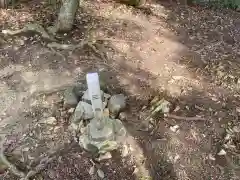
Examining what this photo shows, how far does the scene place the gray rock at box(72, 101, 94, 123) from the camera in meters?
3.92

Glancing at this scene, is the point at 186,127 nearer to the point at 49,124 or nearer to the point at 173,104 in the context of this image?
the point at 173,104

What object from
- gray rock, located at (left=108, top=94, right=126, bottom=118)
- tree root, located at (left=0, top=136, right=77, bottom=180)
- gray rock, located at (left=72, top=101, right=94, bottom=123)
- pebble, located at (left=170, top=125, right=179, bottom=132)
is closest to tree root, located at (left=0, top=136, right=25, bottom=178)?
tree root, located at (left=0, top=136, right=77, bottom=180)

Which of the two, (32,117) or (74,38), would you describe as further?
(74,38)

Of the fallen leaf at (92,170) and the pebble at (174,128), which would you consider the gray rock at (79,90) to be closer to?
the fallen leaf at (92,170)

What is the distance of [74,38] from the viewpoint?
17.5ft

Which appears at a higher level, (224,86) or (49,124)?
(224,86)

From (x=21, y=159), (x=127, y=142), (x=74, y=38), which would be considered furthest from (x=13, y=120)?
(x=74, y=38)

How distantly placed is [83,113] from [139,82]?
101 centimetres

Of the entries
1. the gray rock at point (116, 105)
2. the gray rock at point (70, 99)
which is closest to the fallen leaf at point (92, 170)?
the gray rock at point (116, 105)

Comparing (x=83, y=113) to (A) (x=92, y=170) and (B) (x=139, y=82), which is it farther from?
(B) (x=139, y=82)

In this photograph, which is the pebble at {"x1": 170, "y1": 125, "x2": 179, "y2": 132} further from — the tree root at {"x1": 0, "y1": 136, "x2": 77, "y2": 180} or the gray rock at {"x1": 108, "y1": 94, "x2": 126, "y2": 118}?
the tree root at {"x1": 0, "y1": 136, "x2": 77, "y2": 180}

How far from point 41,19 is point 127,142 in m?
2.94

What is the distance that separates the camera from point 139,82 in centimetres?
459

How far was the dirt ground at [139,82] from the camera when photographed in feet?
12.0
